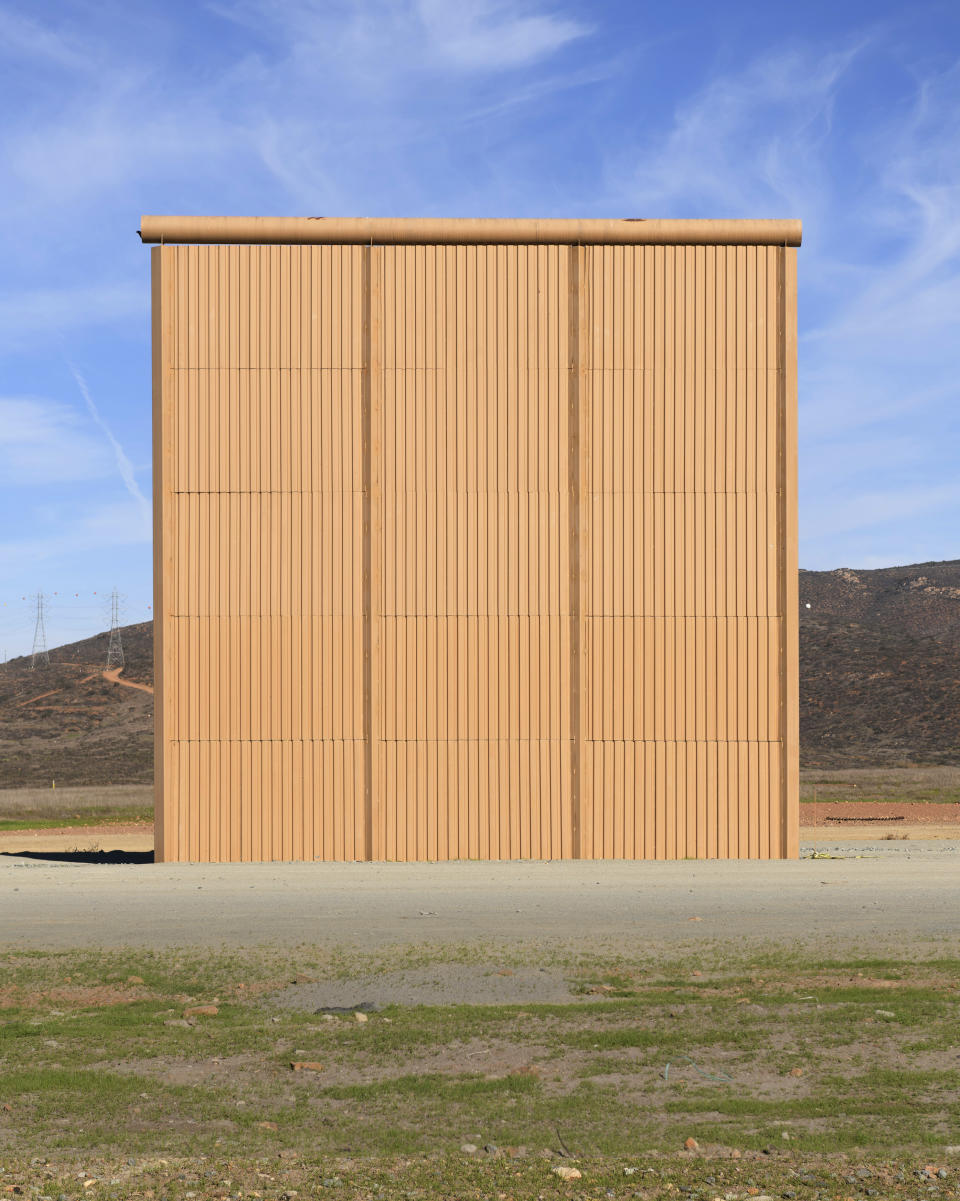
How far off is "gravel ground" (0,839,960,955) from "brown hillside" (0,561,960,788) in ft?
142

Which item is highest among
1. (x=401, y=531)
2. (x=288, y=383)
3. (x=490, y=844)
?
(x=288, y=383)

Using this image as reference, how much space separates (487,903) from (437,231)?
14.6m

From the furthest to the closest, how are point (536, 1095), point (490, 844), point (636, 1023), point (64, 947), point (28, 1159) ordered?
point (490, 844) < point (64, 947) < point (636, 1023) < point (536, 1095) < point (28, 1159)

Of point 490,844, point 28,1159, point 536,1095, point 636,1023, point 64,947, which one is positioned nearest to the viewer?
point 28,1159

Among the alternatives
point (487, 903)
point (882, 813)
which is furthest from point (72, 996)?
point (882, 813)

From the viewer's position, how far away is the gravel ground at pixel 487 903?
15.2 m

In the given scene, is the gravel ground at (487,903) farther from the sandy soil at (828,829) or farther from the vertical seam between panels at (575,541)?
Result: the sandy soil at (828,829)

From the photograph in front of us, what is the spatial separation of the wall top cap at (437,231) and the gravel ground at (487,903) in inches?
525

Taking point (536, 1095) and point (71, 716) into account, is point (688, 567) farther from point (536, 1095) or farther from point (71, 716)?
point (71, 716)

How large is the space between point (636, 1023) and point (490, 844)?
553 inches

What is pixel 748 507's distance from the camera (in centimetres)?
2512

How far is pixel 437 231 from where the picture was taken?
2516 cm

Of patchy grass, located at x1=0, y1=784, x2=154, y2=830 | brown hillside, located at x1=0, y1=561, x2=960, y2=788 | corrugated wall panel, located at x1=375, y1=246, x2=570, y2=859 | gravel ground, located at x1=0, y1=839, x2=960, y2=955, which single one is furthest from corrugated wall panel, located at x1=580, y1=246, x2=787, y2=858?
brown hillside, located at x1=0, y1=561, x2=960, y2=788

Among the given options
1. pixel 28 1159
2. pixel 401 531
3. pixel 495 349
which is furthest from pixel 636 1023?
pixel 495 349
